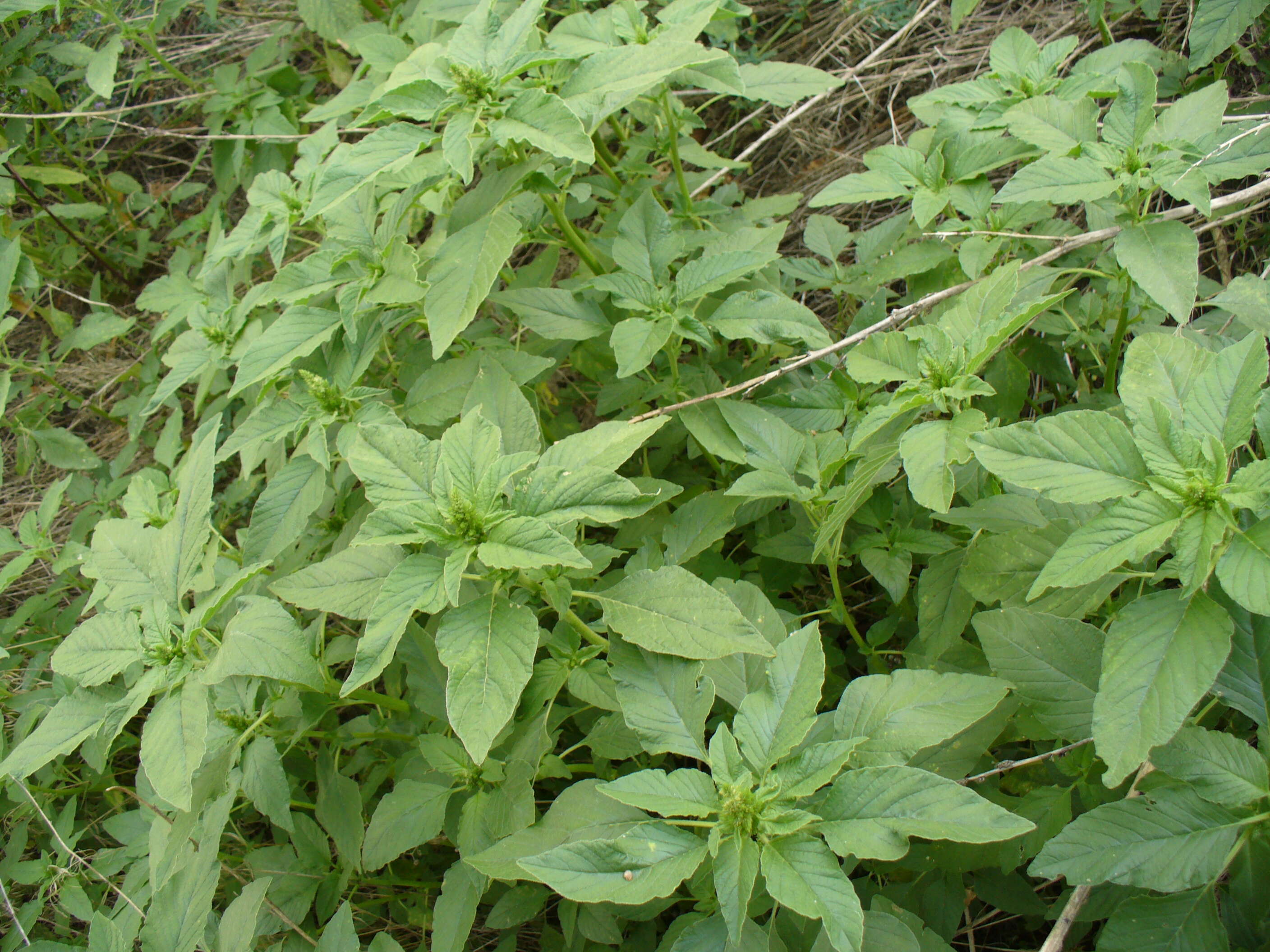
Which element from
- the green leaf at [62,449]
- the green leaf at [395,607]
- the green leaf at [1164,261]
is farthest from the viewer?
the green leaf at [62,449]

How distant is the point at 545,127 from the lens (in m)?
1.93

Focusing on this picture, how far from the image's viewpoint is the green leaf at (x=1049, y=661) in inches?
61.2

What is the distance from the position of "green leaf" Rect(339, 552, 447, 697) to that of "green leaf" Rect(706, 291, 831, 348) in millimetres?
1066

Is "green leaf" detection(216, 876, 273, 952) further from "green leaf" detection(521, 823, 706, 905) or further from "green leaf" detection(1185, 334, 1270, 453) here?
"green leaf" detection(1185, 334, 1270, 453)

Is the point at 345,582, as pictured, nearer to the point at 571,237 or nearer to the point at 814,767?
the point at 814,767

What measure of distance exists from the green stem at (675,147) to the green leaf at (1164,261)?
1.33 metres

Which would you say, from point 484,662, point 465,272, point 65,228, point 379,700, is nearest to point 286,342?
point 465,272

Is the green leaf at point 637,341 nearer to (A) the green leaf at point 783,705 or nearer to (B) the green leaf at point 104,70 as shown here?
(A) the green leaf at point 783,705

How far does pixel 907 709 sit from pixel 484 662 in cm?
76

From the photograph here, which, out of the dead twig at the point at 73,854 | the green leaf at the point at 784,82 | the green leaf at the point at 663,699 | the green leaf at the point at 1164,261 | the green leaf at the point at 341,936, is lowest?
the dead twig at the point at 73,854

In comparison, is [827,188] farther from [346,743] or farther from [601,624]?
[346,743]

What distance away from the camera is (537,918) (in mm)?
2428

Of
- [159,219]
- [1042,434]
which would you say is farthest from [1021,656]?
[159,219]

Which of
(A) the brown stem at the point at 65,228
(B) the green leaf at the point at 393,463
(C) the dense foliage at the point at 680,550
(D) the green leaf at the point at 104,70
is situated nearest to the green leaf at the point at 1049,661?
(C) the dense foliage at the point at 680,550
